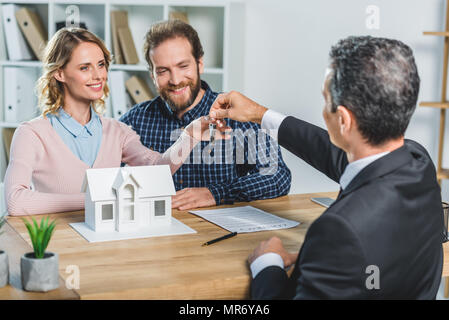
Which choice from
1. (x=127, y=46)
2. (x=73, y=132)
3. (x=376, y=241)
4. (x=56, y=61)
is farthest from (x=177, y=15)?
(x=376, y=241)

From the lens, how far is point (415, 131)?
346cm

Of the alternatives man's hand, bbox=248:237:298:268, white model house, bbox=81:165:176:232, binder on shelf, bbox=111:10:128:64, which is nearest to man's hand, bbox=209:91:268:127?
white model house, bbox=81:165:176:232

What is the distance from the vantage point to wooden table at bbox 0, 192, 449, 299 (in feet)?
4.10

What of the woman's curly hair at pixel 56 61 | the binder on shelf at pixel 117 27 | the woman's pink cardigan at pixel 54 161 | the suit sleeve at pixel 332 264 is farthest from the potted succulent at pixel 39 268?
the binder on shelf at pixel 117 27

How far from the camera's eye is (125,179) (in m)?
1.65

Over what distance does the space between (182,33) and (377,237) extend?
1.75 metres

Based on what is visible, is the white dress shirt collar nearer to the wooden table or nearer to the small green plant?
the wooden table

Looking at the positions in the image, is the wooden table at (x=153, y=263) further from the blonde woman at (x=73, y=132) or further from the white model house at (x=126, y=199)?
the blonde woman at (x=73, y=132)

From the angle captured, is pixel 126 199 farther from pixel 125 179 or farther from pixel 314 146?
pixel 314 146

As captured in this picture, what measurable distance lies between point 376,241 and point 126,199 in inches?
31.5

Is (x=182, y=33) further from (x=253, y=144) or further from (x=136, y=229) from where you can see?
(x=136, y=229)

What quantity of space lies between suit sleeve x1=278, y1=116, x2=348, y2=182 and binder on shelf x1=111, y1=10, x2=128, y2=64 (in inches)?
87.3
